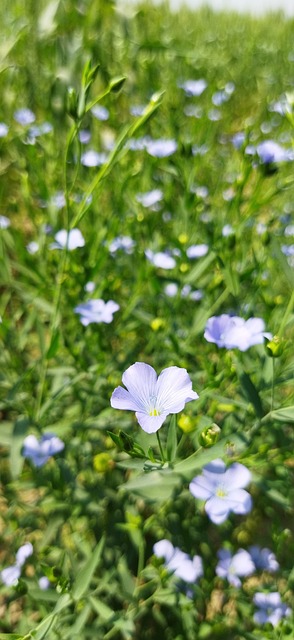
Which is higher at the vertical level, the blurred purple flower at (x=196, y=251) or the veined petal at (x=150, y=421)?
the veined petal at (x=150, y=421)

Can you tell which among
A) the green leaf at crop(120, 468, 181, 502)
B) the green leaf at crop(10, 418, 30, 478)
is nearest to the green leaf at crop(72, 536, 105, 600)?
the green leaf at crop(120, 468, 181, 502)

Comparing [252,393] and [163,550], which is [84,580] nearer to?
[163,550]

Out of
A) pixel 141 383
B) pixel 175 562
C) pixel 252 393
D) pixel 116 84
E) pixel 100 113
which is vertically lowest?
pixel 175 562

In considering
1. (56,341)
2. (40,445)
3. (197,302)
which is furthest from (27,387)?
(197,302)

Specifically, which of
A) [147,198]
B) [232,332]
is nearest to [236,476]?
[232,332]

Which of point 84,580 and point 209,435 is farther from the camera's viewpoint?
point 84,580

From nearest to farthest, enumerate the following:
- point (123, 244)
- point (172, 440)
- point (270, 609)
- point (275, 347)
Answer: point (172, 440) < point (275, 347) < point (270, 609) < point (123, 244)

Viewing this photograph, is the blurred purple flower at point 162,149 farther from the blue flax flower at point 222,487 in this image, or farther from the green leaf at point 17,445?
the blue flax flower at point 222,487

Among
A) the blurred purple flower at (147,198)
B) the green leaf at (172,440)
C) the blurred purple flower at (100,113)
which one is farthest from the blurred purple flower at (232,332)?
the blurred purple flower at (100,113)
